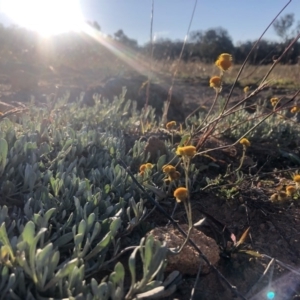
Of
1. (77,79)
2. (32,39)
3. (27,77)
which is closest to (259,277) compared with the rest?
(27,77)

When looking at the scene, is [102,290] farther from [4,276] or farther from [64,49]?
[64,49]

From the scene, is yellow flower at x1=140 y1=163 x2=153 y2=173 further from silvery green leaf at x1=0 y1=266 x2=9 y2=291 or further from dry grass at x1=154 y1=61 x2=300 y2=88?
dry grass at x1=154 y1=61 x2=300 y2=88

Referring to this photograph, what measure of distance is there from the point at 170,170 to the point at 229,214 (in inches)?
24.6

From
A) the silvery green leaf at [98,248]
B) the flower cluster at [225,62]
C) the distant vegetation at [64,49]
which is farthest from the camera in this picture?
the distant vegetation at [64,49]

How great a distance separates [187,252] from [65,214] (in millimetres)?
567

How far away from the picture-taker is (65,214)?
2.12 meters

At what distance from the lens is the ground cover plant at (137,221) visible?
1598mm

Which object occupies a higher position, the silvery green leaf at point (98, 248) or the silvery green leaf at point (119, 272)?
the silvery green leaf at point (119, 272)

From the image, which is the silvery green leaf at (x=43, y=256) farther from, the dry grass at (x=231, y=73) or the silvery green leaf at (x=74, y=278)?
the dry grass at (x=231, y=73)

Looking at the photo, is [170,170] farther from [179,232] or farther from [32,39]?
[32,39]

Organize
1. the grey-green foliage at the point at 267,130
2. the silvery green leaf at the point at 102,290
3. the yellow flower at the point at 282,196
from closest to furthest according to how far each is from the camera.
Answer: the silvery green leaf at the point at 102,290
the yellow flower at the point at 282,196
the grey-green foliage at the point at 267,130

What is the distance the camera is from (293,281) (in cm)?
206

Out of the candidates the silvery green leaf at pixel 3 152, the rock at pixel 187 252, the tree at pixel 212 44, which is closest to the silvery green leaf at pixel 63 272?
the rock at pixel 187 252

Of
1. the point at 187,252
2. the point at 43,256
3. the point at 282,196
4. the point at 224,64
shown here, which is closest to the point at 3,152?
the point at 43,256
